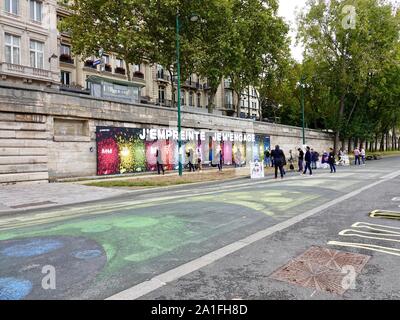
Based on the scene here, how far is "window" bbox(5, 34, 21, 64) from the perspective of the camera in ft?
101

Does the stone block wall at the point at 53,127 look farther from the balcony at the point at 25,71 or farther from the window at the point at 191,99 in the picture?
the window at the point at 191,99

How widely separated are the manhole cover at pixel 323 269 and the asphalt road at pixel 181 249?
0.45ft

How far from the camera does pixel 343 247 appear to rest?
18.5 ft

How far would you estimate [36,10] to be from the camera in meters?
32.7

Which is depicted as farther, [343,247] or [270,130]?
[270,130]

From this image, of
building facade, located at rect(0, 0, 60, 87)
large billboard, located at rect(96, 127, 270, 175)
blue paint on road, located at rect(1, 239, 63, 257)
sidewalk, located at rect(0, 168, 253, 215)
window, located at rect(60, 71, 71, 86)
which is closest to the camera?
blue paint on road, located at rect(1, 239, 63, 257)

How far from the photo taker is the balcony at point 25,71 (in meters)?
29.8

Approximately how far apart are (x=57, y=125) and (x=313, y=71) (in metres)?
37.3

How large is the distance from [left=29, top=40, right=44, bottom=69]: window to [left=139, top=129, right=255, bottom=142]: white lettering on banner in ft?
50.9

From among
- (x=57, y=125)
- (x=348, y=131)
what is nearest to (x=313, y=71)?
(x=348, y=131)

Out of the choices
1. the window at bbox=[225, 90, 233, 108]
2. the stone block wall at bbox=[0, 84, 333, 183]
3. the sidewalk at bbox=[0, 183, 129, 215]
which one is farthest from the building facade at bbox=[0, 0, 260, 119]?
the window at bbox=[225, 90, 233, 108]

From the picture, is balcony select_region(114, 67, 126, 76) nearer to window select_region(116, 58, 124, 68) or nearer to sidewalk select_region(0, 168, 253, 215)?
window select_region(116, 58, 124, 68)
